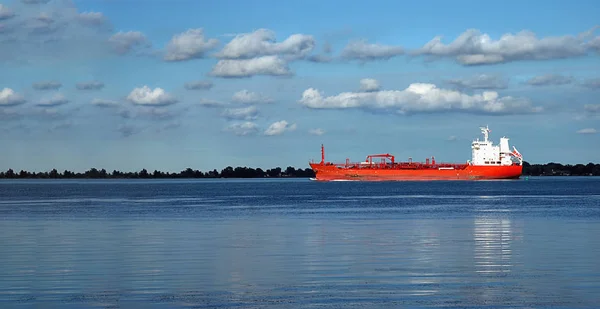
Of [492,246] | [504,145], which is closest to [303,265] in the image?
[492,246]

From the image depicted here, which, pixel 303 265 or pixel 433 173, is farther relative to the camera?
pixel 433 173

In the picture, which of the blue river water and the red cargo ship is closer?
the blue river water

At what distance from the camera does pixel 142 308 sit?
17766 mm

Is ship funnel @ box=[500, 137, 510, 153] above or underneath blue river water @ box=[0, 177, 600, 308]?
above

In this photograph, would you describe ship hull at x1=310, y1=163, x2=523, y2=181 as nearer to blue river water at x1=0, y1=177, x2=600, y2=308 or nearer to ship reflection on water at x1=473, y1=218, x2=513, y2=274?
ship reflection on water at x1=473, y1=218, x2=513, y2=274

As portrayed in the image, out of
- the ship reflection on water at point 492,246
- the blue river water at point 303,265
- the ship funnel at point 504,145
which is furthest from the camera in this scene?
the ship funnel at point 504,145

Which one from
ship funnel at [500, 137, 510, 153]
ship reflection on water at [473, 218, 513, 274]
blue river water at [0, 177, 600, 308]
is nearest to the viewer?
blue river water at [0, 177, 600, 308]

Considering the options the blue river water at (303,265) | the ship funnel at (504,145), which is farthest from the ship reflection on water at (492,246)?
the ship funnel at (504,145)

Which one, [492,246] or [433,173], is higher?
[433,173]

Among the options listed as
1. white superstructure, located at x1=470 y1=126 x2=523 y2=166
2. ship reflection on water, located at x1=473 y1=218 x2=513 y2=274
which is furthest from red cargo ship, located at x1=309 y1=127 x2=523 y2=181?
ship reflection on water, located at x1=473 y1=218 x2=513 y2=274

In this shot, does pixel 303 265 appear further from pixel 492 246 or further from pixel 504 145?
pixel 504 145

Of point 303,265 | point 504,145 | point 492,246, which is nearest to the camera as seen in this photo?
point 303,265

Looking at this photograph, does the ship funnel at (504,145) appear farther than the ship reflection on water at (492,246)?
Yes

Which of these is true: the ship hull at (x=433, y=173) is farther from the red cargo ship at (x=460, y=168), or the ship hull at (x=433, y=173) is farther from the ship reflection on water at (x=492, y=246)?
the ship reflection on water at (x=492, y=246)
